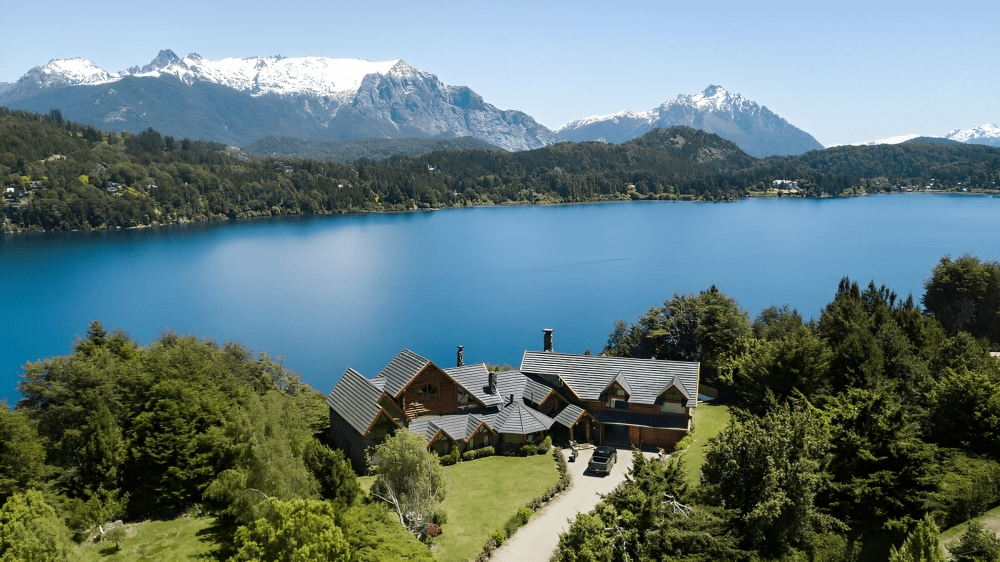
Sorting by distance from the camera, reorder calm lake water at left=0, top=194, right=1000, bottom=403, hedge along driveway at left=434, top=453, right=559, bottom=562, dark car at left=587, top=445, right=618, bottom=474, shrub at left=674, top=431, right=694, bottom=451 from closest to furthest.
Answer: hedge along driveway at left=434, top=453, right=559, bottom=562, dark car at left=587, top=445, right=618, bottom=474, shrub at left=674, top=431, right=694, bottom=451, calm lake water at left=0, top=194, right=1000, bottom=403

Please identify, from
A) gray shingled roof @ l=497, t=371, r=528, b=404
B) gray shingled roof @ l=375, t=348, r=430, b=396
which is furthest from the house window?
gray shingled roof @ l=375, t=348, r=430, b=396

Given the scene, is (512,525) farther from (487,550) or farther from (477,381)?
(477,381)

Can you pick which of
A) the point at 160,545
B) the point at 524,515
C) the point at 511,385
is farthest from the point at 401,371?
the point at 160,545

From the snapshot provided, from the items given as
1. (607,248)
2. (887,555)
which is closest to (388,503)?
(887,555)

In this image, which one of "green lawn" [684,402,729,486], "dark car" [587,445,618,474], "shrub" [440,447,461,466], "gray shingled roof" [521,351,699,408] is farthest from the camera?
"gray shingled roof" [521,351,699,408]

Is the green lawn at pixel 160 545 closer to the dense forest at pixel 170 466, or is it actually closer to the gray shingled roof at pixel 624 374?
the dense forest at pixel 170 466

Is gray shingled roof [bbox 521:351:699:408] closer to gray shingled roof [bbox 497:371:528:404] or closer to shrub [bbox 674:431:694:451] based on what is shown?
gray shingled roof [bbox 497:371:528:404]

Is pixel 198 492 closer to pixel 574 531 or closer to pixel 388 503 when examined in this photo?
pixel 388 503
